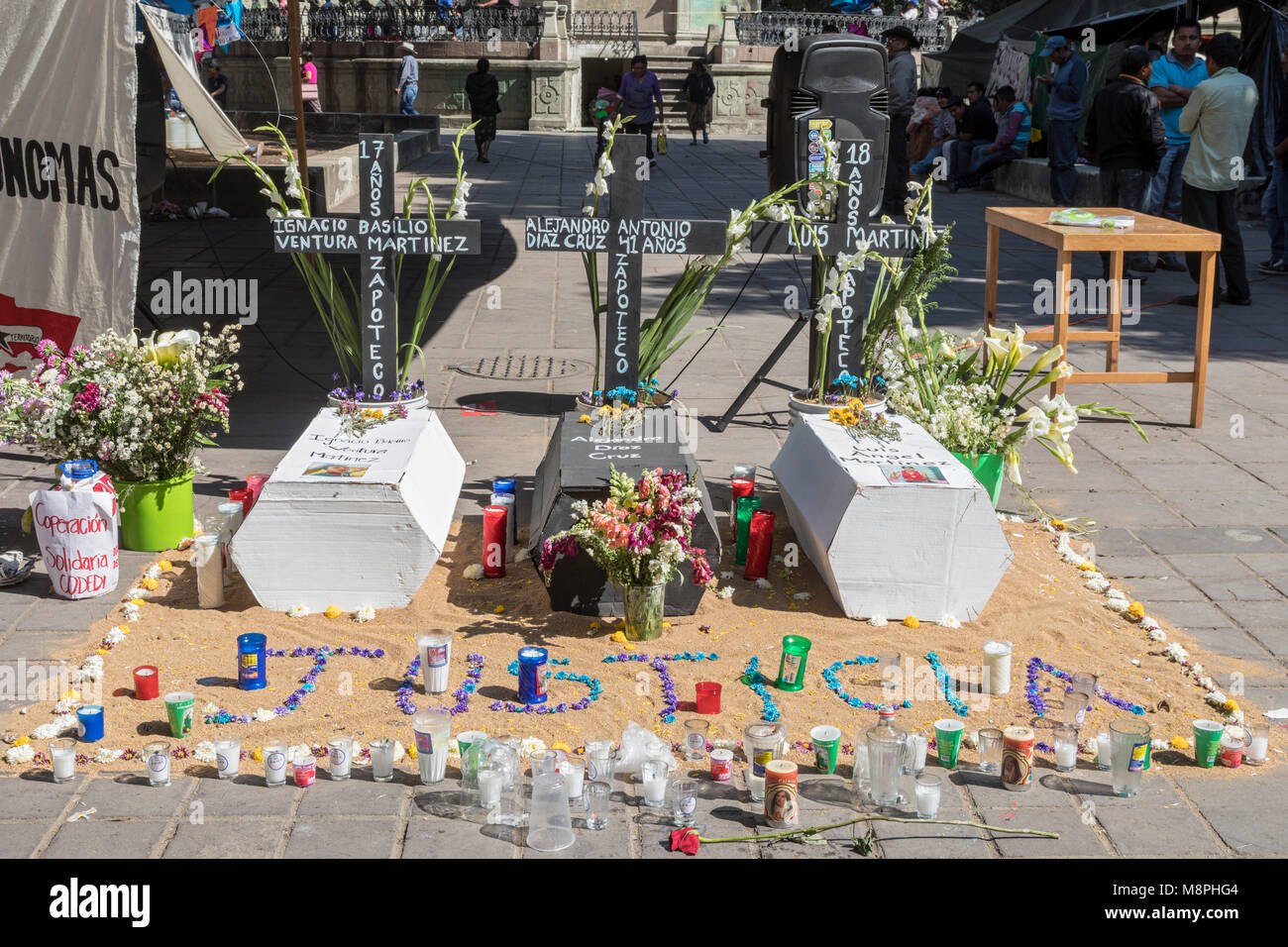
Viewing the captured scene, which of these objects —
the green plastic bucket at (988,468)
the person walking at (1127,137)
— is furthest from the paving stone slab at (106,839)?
the person walking at (1127,137)

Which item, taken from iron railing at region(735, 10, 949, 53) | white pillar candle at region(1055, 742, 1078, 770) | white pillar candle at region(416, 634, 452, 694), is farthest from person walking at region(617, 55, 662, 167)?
white pillar candle at region(1055, 742, 1078, 770)

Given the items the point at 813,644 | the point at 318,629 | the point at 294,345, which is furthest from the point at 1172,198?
the point at 318,629

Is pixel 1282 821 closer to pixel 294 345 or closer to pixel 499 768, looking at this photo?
pixel 499 768

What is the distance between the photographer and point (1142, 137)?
12.2 m

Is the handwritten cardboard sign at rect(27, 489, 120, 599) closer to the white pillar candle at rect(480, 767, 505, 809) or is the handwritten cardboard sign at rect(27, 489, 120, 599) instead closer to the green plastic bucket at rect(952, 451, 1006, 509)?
the white pillar candle at rect(480, 767, 505, 809)

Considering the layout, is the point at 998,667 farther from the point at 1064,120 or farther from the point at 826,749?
the point at 1064,120

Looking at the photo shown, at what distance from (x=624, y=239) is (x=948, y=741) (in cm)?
314

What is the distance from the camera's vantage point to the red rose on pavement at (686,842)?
379 cm

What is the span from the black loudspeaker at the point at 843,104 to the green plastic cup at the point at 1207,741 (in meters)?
3.26

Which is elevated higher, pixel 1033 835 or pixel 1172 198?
pixel 1172 198

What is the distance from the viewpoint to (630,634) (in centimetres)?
518

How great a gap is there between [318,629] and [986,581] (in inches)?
106

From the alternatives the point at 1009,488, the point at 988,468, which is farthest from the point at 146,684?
the point at 1009,488

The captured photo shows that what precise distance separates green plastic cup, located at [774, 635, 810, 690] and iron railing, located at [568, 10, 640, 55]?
30678 millimetres
